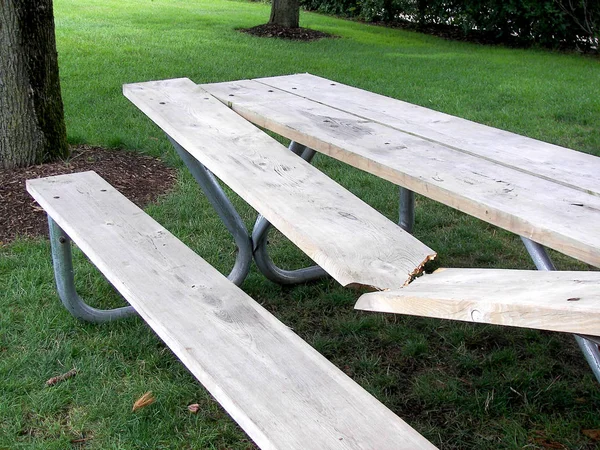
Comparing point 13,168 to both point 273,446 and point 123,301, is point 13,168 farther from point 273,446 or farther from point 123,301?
point 273,446

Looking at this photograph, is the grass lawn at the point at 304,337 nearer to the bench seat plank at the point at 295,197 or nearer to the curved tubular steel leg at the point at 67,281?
the curved tubular steel leg at the point at 67,281

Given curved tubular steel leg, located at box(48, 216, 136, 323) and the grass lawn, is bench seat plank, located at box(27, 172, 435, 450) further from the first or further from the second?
the grass lawn

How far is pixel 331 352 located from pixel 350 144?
87 cm

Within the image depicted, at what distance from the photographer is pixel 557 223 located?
1.79 metres

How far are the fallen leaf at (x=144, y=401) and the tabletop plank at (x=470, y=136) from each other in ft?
4.20

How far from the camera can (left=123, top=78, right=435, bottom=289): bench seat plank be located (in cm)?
165

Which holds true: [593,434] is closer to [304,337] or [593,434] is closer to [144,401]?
[304,337]

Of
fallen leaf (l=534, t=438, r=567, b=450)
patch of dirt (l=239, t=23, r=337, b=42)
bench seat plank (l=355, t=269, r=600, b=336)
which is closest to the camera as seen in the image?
bench seat plank (l=355, t=269, r=600, b=336)

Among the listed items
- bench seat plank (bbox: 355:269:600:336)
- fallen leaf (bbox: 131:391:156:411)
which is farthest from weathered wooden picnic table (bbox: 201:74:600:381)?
fallen leaf (bbox: 131:391:156:411)

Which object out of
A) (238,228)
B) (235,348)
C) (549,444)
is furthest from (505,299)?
(238,228)

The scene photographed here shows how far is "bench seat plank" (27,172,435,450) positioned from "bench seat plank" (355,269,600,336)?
0.24m

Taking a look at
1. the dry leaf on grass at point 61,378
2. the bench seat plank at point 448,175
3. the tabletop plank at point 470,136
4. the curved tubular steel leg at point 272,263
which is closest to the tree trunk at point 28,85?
the tabletop plank at point 470,136

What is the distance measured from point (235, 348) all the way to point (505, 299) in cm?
77

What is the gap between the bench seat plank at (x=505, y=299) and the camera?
46.2 inches
